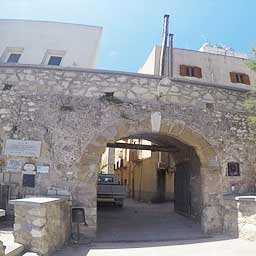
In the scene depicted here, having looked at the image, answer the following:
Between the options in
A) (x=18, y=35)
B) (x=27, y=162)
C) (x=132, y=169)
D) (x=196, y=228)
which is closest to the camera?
(x=27, y=162)

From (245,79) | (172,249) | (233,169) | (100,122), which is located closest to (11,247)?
(172,249)

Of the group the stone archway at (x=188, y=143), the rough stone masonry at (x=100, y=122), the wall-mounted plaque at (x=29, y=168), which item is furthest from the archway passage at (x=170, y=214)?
the wall-mounted plaque at (x=29, y=168)

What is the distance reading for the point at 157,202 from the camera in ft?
53.5

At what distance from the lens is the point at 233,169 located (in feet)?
26.1

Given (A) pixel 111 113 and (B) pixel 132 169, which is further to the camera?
(B) pixel 132 169

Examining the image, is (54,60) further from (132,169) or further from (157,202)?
(132,169)

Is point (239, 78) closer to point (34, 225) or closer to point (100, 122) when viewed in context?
point (100, 122)

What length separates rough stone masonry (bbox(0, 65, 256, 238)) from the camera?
708cm

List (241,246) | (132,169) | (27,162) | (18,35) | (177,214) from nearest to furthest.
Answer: (241,246) < (27,162) < (177,214) < (18,35) < (132,169)

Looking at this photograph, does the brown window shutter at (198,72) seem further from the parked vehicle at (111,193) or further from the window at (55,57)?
the parked vehicle at (111,193)

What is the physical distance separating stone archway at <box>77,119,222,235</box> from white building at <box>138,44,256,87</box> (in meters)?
7.18

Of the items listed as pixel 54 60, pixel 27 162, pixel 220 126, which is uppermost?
pixel 54 60

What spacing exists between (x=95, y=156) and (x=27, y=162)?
1.50 metres

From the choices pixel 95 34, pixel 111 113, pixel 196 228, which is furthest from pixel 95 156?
pixel 95 34
